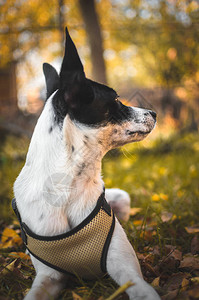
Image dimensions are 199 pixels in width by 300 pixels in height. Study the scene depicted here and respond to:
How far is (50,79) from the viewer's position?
1822mm

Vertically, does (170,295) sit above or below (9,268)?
above

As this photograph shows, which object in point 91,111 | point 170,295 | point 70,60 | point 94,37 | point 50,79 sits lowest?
point 170,295

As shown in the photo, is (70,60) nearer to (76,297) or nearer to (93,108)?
(93,108)

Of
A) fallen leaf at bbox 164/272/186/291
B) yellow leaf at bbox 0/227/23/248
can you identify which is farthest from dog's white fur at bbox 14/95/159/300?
yellow leaf at bbox 0/227/23/248

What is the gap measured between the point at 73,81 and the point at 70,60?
10 cm

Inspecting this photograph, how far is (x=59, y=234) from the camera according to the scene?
148 cm

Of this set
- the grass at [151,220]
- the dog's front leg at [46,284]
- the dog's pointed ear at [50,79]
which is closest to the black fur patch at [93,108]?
the dog's pointed ear at [50,79]

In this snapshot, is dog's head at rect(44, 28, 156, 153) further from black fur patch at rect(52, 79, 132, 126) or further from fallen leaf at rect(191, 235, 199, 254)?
fallen leaf at rect(191, 235, 199, 254)

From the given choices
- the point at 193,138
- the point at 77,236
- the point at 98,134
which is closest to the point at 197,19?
the point at 193,138

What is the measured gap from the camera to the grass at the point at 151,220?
5.24ft

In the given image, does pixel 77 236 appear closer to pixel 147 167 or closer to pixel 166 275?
pixel 166 275

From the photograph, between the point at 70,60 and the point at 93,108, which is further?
the point at 93,108

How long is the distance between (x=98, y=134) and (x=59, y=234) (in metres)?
0.60

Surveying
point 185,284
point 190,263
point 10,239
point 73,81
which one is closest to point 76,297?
point 185,284
